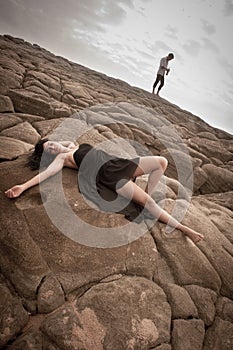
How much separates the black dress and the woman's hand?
1.09 meters

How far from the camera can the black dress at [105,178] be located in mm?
4023

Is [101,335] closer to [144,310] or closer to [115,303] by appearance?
[115,303]

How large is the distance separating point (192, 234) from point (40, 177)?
Result: 3155 mm

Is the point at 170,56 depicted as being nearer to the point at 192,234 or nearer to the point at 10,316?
the point at 192,234

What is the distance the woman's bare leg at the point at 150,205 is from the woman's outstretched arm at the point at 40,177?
134 centimetres

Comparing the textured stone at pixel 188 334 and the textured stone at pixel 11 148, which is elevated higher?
the textured stone at pixel 11 148

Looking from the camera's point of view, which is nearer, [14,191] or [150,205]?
[14,191]

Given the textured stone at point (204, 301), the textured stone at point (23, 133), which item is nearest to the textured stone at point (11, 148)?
the textured stone at point (23, 133)

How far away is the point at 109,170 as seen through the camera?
4074 millimetres

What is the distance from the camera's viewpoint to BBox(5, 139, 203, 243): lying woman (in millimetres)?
3967

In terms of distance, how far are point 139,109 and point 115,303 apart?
10740 mm

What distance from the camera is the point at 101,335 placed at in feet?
8.69

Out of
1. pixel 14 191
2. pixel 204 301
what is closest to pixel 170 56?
pixel 14 191

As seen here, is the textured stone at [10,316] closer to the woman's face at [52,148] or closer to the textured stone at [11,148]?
the woman's face at [52,148]
